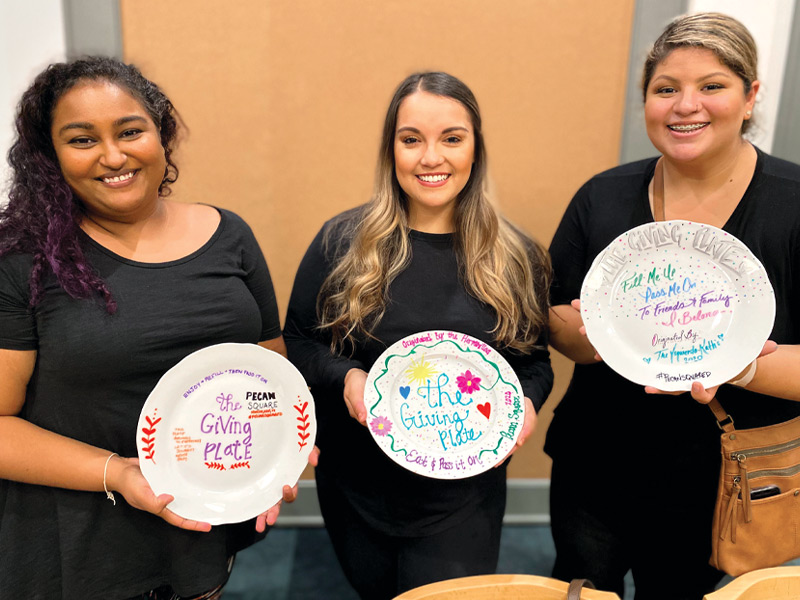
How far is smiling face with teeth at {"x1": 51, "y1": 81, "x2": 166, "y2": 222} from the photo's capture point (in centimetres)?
117

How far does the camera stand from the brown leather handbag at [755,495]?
1.35m

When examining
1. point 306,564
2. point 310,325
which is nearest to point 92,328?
point 310,325

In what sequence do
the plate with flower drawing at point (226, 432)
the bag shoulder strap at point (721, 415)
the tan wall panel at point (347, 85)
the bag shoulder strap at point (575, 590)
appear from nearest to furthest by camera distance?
the bag shoulder strap at point (575, 590) → the plate with flower drawing at point (226, 432) → the bag shoulder strap at point (721, 415) → the tan wall panel at point (347, 85)

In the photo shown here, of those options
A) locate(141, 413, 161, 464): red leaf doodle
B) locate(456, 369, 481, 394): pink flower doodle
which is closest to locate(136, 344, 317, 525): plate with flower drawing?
locate(141, 413, 161, 464): red leaf doodle

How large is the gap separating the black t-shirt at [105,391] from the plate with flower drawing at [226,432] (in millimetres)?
74

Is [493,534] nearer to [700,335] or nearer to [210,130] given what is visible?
[700,335]

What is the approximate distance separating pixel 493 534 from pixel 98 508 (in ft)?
3.09

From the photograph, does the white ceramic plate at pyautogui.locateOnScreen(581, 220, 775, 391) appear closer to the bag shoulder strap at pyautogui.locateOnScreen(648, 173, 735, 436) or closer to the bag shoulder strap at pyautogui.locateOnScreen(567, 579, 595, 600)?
the bag shoulder strap at pyautogui.locateOnScreen(648, 173, 735, 436)

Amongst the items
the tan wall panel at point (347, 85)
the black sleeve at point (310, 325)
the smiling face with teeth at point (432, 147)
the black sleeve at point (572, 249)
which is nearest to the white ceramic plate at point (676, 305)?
the black sleeve at point (572, 249)

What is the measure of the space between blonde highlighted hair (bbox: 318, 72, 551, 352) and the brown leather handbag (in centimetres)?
49

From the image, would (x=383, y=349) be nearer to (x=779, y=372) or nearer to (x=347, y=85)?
(x=779, y=372)

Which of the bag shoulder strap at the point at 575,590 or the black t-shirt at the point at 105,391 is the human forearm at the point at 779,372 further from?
the black t-shirt at the point at 105,391

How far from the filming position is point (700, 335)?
51.9 inches

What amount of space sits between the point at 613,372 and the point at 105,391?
3.84 ft
